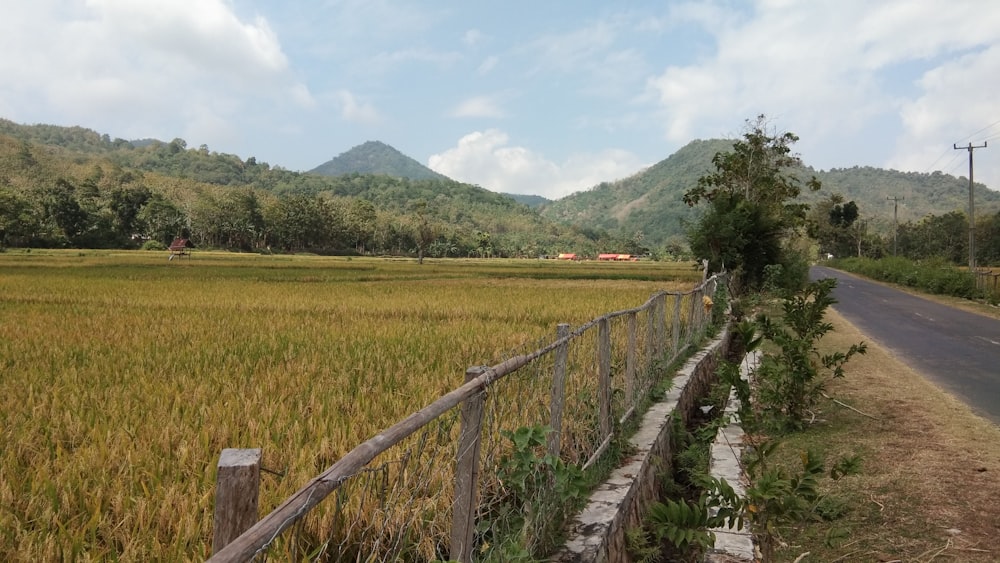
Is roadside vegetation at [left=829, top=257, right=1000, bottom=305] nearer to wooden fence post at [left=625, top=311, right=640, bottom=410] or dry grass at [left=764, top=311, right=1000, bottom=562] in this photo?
dry grass at [left=764, top=311, right=1000, bottom=562]

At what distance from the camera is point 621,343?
746cm

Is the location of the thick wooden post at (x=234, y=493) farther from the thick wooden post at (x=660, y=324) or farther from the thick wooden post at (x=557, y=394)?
the thick wooden post at (x=660, y=324)

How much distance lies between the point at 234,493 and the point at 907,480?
196 inches

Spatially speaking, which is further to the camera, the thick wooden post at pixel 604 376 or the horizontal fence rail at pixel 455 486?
the thick wooden post at pixel 604 376

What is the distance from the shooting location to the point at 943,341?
12.3 metres

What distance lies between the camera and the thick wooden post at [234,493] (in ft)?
3.89

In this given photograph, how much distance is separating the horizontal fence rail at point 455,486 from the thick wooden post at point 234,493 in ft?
0.21

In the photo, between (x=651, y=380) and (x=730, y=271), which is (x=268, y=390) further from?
(x=730, y=271)

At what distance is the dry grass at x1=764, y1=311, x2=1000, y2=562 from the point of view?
3.70m

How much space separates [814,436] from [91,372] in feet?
21.4

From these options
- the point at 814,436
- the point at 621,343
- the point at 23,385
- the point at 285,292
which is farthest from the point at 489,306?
the point at 23,385

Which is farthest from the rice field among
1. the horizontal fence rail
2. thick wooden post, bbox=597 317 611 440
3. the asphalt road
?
the asphalt road

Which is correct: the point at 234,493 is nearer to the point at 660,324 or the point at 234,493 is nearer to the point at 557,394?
the point at 557,394

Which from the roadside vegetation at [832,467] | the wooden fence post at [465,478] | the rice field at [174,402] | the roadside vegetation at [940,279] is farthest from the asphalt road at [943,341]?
the wooden fence post at [465,478]
